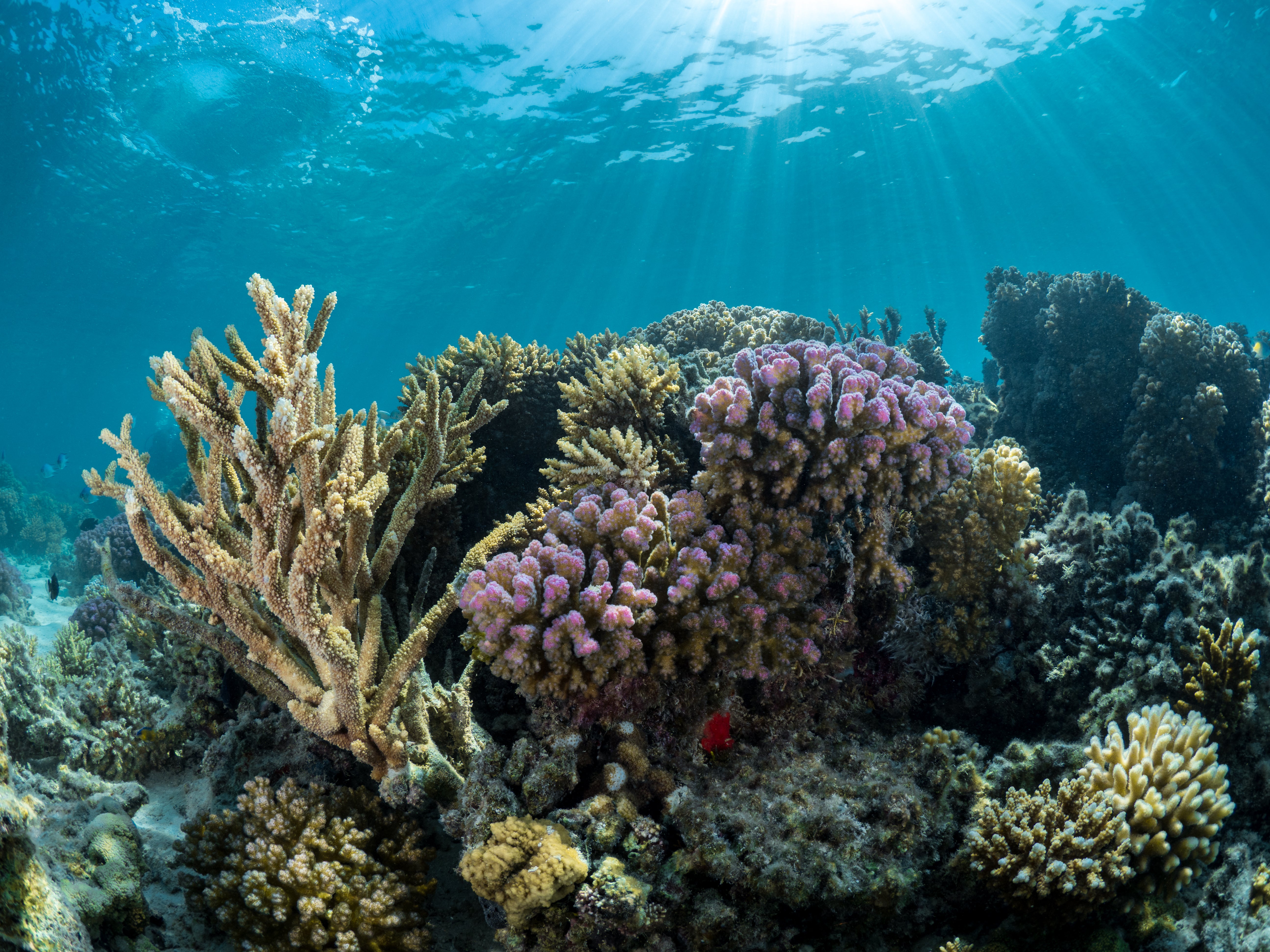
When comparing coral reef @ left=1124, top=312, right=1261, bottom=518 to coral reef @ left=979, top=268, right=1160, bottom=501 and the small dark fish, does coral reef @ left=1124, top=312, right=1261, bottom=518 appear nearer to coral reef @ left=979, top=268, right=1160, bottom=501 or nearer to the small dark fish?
coral reef @ left=979, top=268, right=1160, bottom=501

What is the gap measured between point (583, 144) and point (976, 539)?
34637mm

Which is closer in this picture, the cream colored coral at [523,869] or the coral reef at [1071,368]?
the cream colored coral at [523,869]

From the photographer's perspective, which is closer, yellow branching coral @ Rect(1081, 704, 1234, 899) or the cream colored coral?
the cream colored coral

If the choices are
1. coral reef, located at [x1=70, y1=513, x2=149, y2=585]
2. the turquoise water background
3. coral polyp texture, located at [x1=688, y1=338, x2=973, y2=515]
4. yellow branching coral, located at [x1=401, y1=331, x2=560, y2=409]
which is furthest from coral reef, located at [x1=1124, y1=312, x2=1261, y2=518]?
the turquoise water background

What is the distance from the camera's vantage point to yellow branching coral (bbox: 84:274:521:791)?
246 cm

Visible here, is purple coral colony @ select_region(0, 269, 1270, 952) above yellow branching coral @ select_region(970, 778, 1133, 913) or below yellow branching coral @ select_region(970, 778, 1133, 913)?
above

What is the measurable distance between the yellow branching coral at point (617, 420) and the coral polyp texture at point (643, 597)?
456 millimetres

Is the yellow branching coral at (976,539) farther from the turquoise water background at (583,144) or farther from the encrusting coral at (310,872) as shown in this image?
the turquoise water background at (583,144)

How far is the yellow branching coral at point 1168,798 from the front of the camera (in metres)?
2.51

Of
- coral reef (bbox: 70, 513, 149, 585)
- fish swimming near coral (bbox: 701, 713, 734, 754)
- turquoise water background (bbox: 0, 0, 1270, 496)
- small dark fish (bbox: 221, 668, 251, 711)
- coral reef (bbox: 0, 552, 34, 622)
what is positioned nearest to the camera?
fish swimming near coral (bbox: 701, 713, 734, 754)

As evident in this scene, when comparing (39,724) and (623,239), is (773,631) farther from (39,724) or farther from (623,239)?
(623,239)

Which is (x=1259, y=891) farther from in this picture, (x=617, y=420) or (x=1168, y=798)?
(x=617, y=420)

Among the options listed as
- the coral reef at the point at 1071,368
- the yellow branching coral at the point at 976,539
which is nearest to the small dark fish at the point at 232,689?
the yellow branching coral at the point at 976,539

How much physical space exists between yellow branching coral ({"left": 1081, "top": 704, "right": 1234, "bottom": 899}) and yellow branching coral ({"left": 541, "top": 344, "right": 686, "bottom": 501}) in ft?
9.33
